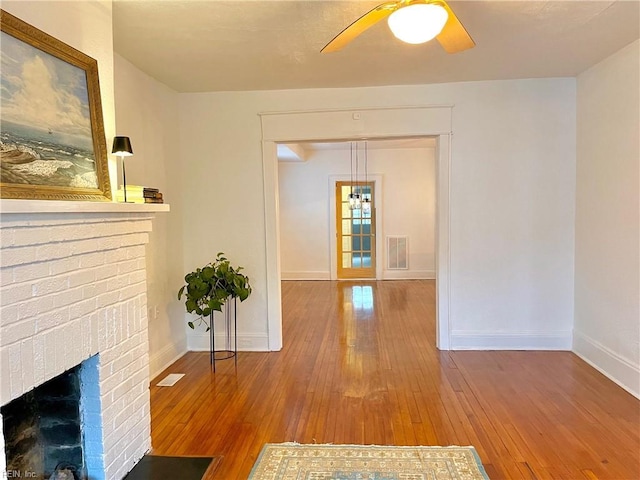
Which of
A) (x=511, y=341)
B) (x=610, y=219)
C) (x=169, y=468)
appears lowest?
(x=169, y=468)

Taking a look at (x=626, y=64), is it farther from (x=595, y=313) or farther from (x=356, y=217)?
(x=356, y=217)

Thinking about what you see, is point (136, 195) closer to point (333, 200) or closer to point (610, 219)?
point (610, 219)

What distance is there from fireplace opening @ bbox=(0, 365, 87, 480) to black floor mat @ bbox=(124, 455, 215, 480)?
299 mm

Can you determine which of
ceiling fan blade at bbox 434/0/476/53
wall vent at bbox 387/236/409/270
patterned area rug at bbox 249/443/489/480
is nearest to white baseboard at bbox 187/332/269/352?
patterned area rug at bbox 249/443/489/480

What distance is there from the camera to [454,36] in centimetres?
212

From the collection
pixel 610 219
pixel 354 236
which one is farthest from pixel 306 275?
pixel 610 219

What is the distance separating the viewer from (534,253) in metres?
4.00

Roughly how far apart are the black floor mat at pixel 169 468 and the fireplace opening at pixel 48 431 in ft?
0.98

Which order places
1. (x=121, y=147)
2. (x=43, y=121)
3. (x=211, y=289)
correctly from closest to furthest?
(x=43, y=121)
(x=121, y=147)
(x=211, y=289)

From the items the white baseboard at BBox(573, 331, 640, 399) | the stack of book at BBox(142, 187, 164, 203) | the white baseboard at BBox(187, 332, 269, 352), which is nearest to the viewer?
the stack of book at BBox(142, 187, 164, 203)

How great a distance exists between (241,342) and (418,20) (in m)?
3.36

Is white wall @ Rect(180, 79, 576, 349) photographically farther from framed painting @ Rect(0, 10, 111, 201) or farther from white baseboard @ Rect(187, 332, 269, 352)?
framed painting @ Rect(0, 10, 111, 201)

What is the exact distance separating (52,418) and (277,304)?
2415 millimetres

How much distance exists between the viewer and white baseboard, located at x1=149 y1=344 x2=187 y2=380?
3.55 metres
